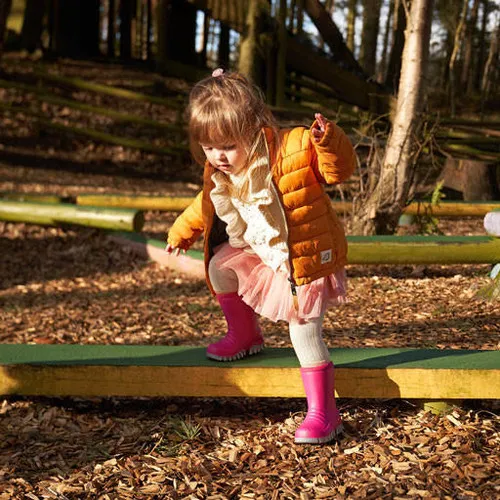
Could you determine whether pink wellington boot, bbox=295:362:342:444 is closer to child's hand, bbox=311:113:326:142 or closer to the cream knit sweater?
the cream knit sweater

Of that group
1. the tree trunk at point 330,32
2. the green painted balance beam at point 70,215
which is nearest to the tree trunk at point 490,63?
the tree trunk at point 330,32

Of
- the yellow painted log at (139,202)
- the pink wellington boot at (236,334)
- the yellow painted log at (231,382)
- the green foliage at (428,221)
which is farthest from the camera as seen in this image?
the yellow painted log at (139,202)

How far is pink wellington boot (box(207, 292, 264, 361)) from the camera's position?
329 centimetres

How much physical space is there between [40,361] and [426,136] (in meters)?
3.84

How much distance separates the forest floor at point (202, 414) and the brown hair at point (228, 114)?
1.17 m

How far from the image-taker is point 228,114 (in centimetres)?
278

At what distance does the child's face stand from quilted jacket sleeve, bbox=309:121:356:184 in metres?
0.27

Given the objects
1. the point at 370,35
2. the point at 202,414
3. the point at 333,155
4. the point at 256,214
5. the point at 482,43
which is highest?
the point at 482,43

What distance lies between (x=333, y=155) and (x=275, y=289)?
59 centimetres

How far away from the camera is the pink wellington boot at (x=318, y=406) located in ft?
9.68

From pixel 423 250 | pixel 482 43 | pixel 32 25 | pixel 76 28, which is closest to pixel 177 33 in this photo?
pixel 76 28

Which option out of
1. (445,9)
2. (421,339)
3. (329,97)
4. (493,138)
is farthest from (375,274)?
(445,9)

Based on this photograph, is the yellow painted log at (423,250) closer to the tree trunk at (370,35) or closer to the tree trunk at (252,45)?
the tree trunk at (252,45)

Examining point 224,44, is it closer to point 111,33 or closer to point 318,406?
point 111,33
